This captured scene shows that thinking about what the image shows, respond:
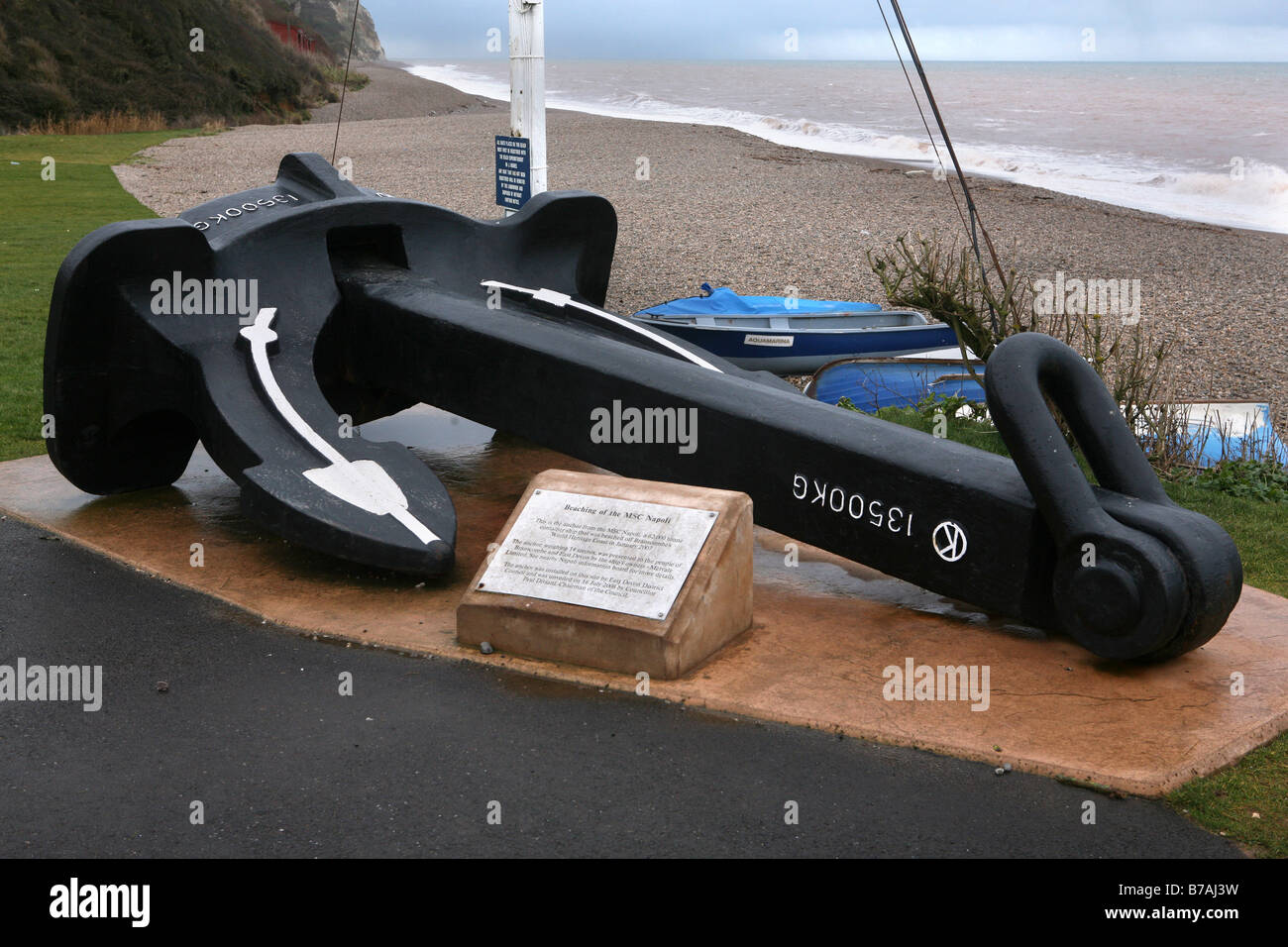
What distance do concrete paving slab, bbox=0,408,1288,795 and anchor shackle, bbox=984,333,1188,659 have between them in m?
0.26

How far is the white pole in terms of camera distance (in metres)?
9.34

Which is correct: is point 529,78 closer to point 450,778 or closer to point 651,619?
point 651,619

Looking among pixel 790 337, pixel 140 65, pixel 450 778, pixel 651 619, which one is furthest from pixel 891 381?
pixel 140 65

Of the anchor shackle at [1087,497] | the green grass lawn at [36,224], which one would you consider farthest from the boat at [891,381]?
the green grass lawn at [36,224]

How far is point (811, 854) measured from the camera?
340 cm

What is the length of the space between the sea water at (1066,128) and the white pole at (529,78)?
16821 mm

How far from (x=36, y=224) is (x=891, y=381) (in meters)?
12.1

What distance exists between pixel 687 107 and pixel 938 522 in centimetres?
5254

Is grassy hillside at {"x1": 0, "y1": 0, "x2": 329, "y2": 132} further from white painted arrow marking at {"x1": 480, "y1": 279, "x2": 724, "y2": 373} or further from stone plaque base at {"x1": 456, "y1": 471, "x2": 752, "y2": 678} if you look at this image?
stone plaque base at {"x1": 456, "y1": 471, "x2": 752, "y2": 678}

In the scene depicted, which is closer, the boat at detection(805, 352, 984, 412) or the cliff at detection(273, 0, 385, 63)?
the boat at detection(805, 352, 984, 412)

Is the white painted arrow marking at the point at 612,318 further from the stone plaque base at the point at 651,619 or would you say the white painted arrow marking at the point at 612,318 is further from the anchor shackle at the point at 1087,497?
the anchor shackle at the point at 1087,497

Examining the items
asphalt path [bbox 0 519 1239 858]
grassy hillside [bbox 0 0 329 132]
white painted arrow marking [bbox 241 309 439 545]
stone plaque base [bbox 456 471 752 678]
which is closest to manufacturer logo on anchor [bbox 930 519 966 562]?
stone plaque base [bbox 456 471 752 678]

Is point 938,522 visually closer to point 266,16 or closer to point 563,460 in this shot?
point 563,460
